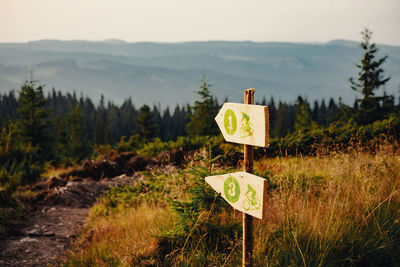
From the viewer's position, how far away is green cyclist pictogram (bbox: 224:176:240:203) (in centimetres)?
288

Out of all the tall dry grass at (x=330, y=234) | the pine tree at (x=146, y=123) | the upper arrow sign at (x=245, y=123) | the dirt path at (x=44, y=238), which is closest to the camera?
the upper arrow sign at (x=245, y=123)

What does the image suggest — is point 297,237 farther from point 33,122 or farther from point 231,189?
point 33,122

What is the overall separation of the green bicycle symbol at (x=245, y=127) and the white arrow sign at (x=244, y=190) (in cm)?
35

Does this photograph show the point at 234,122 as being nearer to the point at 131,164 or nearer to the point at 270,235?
the point at 270,235

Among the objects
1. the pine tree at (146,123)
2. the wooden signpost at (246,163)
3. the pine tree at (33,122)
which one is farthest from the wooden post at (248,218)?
the pine tree at (146,123)

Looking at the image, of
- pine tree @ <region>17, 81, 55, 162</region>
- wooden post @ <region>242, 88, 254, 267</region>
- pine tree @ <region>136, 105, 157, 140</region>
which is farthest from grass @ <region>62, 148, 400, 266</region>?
pine tree @ <region>136, 105, 157, 140</region>

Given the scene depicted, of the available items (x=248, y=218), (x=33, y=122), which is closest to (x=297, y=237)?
(x=248, y=218)

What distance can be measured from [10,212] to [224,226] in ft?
17.6

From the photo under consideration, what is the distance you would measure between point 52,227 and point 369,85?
105 ft

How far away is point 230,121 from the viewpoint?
9.65 feet

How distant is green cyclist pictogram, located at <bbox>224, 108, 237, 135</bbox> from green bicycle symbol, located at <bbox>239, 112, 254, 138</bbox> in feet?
0.35

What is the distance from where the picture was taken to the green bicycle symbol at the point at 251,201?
2662 millimetres

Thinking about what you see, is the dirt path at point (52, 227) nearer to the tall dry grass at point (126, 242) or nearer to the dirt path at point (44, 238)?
the dirt path at point (44, 238)

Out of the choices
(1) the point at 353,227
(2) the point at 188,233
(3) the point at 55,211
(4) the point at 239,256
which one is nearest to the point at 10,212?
(3) the point at 55,211
